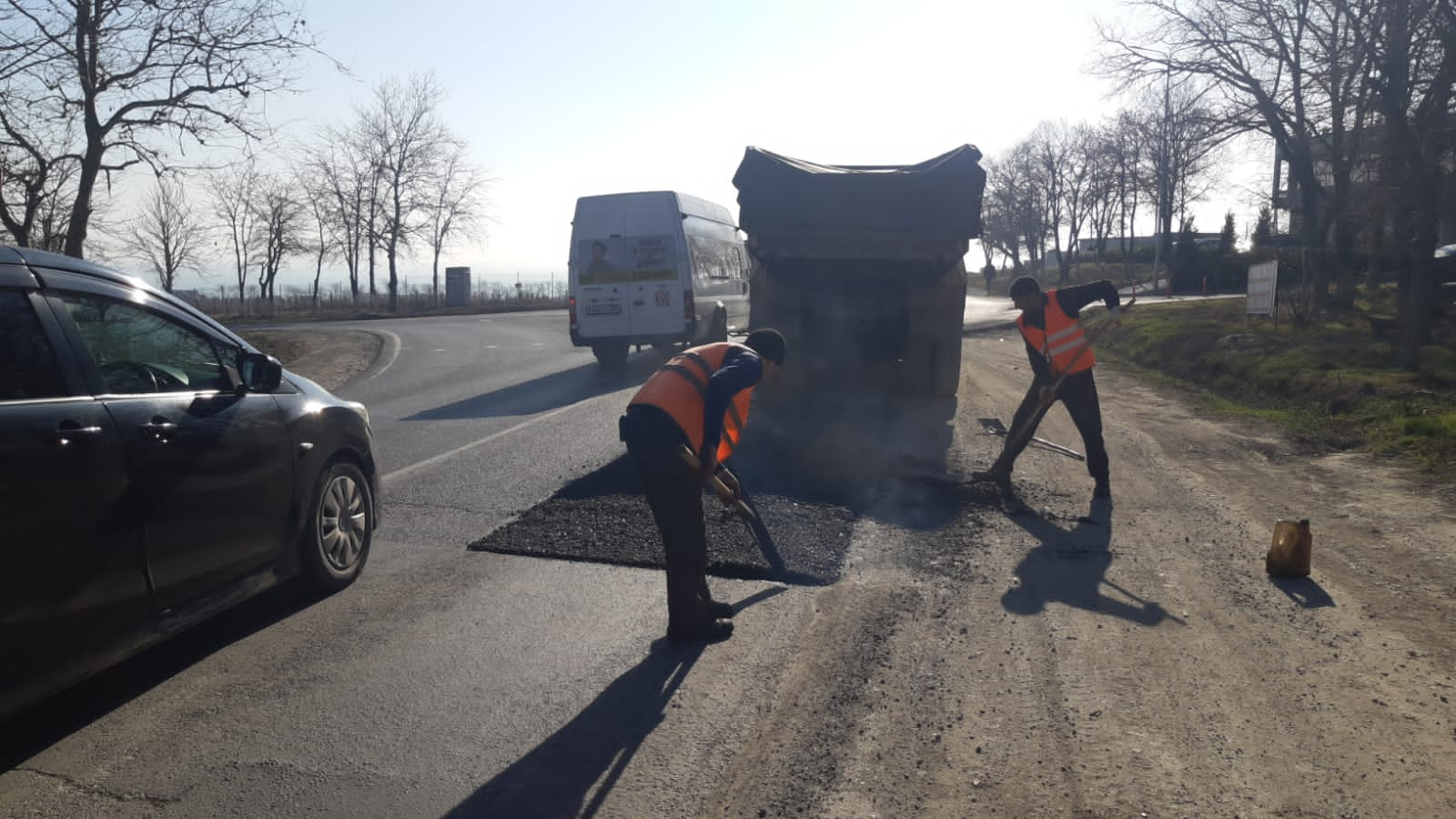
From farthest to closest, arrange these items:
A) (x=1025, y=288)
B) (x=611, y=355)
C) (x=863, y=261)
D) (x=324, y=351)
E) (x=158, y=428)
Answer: (x=324, y=351)
(x=611, y=355)
(x=863, y=261)
(x=1025, y=288)
(x=158, y=428)

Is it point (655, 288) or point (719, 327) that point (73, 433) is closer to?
point (655, 288)

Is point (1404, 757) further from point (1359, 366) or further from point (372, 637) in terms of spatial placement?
point (1359, 366)

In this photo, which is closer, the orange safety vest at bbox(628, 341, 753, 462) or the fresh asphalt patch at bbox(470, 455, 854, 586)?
the orange safety vest at bbox(628, 341, 753, 462)

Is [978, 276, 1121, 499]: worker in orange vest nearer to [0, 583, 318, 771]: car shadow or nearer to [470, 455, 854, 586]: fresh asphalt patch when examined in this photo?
[470, 455, 854, 586]: fresh asphalt patch

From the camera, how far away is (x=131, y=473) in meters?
4.09

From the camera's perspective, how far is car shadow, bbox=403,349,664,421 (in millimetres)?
12734

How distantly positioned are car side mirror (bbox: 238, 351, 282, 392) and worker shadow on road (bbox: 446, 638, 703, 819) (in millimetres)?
2206

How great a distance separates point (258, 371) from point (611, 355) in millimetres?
13350

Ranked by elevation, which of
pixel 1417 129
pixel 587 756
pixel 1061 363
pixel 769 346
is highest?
pixel 1417 129

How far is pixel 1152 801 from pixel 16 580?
12.3ft

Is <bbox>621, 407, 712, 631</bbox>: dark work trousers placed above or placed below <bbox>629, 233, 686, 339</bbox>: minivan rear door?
below

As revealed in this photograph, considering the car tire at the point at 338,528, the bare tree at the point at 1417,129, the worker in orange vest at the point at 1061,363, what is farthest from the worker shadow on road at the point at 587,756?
the bare tree at the point at 1417,129

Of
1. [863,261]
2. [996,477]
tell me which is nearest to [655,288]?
[863,261]

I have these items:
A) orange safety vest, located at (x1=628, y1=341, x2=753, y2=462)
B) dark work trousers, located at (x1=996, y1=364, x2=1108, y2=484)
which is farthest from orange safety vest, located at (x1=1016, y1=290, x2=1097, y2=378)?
orange safety vest, located at (x1=628, y1=341, x2=753, y2=462)
